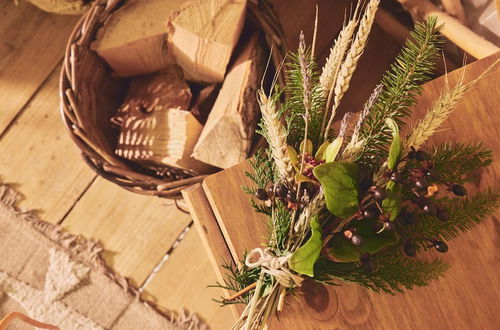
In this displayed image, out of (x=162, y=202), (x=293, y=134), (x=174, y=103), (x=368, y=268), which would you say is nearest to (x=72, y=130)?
(x=174, y=103)

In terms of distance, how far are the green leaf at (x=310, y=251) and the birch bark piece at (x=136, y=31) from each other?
59cm

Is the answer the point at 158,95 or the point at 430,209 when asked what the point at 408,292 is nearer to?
the point at 430,209

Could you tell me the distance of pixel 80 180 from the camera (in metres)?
1.27

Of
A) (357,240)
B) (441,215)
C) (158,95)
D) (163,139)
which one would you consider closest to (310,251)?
(357,240)

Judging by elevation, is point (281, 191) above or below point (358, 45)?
below

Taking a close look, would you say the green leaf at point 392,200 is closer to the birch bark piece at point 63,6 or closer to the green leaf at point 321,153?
the green leaf at point 321,153

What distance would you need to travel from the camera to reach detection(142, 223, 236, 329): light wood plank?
48.1 inches

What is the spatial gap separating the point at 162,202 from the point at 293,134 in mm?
694

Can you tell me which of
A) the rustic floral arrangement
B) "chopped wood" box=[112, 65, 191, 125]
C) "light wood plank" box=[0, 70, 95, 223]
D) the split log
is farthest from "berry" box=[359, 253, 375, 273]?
"light wood plank" box=[0, 70, 95, 223]

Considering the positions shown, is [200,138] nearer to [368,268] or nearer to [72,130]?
[72,130]

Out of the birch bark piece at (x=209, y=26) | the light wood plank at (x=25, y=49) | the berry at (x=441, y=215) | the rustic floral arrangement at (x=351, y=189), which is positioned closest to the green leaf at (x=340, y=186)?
the rustic floral arrangement at (x=351, y=189)

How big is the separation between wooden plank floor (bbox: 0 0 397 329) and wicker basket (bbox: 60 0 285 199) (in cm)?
25

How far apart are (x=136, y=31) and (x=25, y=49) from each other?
49 cm

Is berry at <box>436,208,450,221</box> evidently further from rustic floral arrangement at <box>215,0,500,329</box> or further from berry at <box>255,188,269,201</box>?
berry at <box>255,188,269,201</box>
